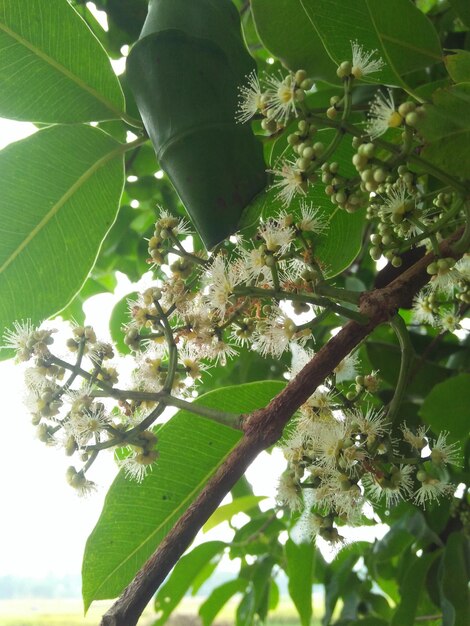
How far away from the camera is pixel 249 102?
0.78m

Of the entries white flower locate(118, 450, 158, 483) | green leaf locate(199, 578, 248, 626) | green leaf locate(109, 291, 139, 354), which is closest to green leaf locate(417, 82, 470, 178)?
white flower locate(118, 450, 158, 483)

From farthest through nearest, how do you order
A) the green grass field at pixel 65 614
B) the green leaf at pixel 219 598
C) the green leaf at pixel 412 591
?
1. the green grass field at pixel 65 614
2. the green leaf at pixel 219 598
3. the green leaf at pixel 412 591

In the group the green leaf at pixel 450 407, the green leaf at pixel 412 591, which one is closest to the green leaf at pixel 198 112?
the green leaf at pixel 450 407

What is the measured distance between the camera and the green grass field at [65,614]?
7.84 ft

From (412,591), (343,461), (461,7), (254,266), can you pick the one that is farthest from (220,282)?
(412,591)

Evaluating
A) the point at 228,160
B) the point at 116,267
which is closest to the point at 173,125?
the point at 228,160

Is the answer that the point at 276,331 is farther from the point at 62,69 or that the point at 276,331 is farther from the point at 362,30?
the point at 62,69

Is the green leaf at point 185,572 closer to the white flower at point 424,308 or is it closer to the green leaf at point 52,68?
the white flower at point 424,308

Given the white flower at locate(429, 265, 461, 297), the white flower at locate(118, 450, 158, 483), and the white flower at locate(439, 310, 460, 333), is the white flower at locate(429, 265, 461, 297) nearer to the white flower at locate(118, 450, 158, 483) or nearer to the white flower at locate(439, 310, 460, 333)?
the white flower at locate(439, 310, 460, 333)

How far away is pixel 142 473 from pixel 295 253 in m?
0.37

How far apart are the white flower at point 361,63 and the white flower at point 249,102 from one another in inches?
4.2

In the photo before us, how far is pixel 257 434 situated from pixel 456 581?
0.62m

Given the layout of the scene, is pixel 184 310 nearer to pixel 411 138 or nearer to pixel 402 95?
pixel 411 138

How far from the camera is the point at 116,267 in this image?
1688 millimetres
